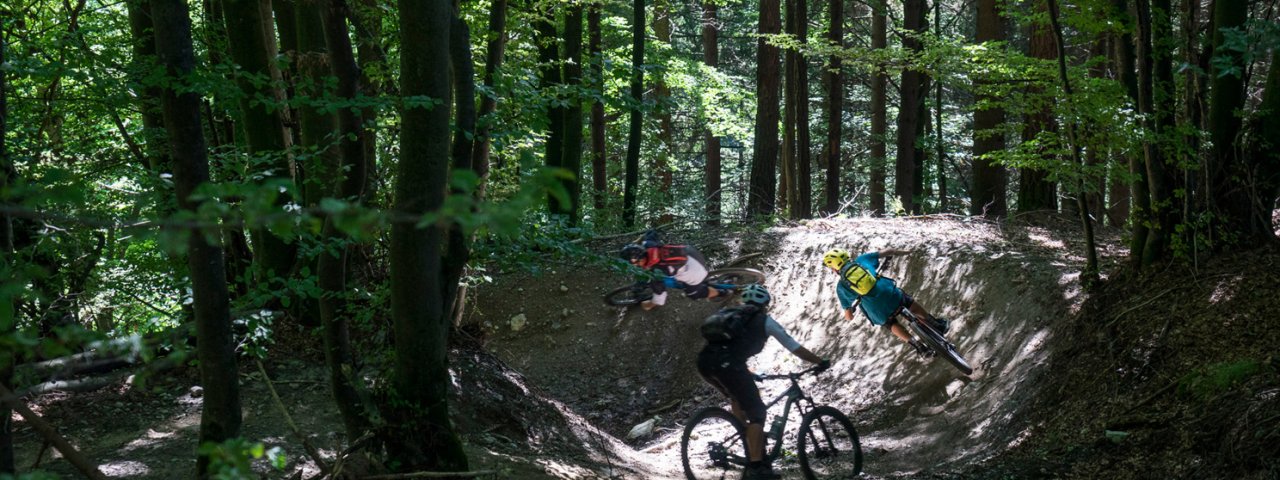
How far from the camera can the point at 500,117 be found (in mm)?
6848

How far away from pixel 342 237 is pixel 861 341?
322 inches

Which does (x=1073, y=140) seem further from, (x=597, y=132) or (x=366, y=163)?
(x=597, y=132)

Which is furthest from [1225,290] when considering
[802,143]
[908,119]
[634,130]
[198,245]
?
[634,130]

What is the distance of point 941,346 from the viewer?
32.4 feet

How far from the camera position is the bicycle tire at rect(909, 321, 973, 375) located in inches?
387

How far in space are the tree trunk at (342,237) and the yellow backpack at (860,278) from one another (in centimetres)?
613

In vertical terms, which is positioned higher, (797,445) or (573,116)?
(573,116)

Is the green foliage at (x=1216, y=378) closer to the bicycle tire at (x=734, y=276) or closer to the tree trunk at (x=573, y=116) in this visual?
the bicycle tire at (x=734, y=276)

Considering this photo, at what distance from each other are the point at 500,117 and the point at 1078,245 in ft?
28.1

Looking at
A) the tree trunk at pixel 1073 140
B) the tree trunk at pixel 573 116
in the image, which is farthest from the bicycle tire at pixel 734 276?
the tree trunk at pixel 1073 140

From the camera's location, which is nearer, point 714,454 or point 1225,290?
point 1225,290

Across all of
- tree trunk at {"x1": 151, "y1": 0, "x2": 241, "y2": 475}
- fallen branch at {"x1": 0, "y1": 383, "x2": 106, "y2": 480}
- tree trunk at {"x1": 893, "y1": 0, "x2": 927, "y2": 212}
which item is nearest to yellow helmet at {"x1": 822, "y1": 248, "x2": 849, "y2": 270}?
tree trunk at {"x1": 151, "y1": 0, "x2": 241, "y2": 475}

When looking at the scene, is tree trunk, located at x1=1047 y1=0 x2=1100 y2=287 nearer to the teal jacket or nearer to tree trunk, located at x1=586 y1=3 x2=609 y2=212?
the teal jacket

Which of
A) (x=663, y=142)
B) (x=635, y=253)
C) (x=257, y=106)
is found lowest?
(x=635, y=253)
